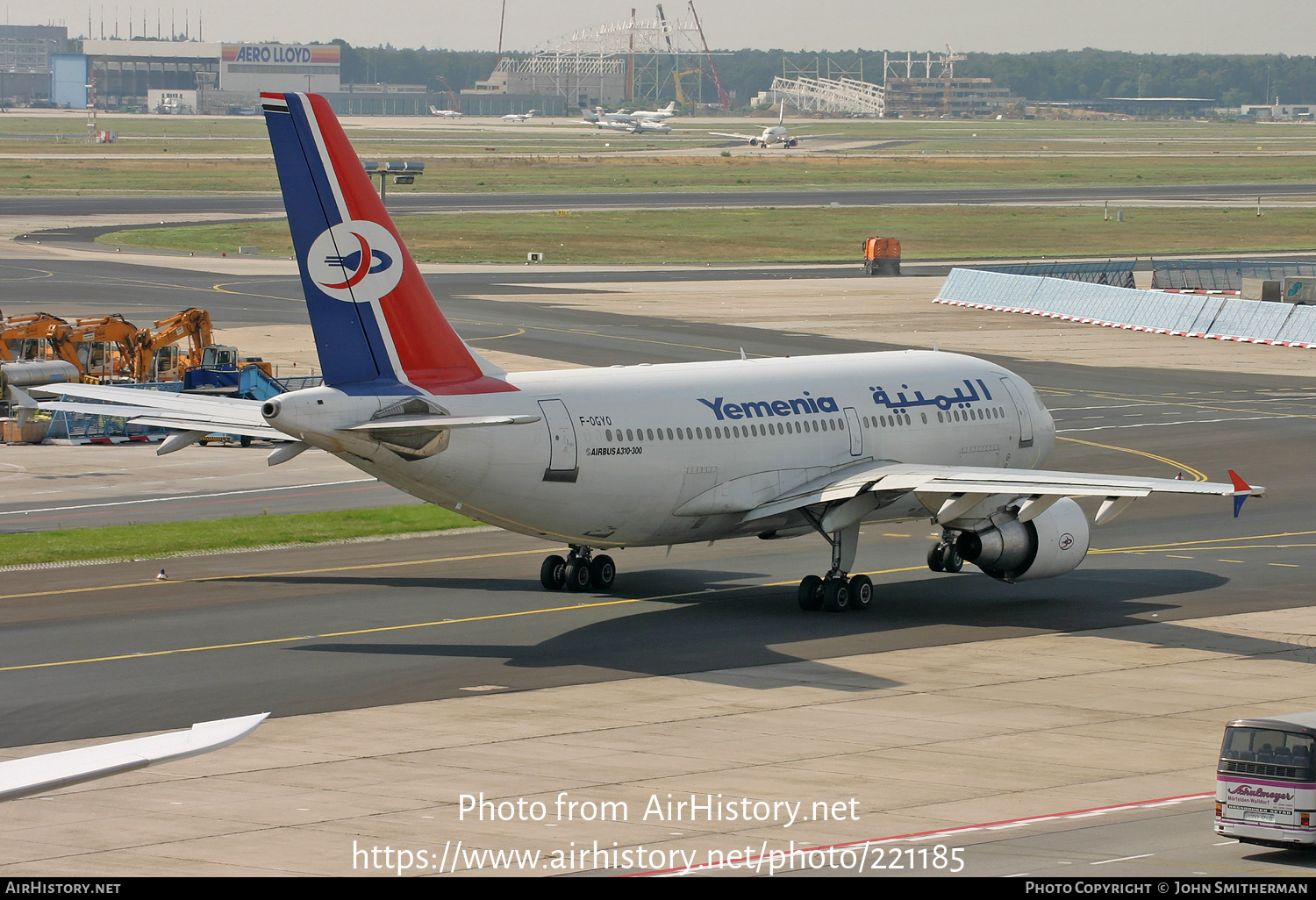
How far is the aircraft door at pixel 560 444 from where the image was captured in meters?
36.6

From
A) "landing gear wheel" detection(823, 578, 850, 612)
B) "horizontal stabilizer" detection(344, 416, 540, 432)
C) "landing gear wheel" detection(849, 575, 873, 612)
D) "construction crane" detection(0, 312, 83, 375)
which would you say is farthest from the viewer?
"construction crane" detection(0, 312, 83, 375)

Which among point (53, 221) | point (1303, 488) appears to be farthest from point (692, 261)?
point (1303, 488)

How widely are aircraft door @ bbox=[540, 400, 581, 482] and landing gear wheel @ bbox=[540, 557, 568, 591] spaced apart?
5558 mm

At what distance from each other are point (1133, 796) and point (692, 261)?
113410 millimetres

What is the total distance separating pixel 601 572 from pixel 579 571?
0.57 metres

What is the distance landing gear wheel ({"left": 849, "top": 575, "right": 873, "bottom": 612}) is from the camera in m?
40.1

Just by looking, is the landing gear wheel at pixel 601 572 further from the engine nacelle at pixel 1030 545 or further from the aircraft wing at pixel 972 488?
the engine nacelle at pixel 1030 545

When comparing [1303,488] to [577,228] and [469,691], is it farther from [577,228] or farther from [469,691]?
[577,228]

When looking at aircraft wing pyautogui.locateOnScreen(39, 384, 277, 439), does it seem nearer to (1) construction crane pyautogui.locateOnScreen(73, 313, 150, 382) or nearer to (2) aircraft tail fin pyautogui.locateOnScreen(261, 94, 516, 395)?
(2) aircraft tail fin pyautogui.locateOnScreen(261, 94, 516, 395)

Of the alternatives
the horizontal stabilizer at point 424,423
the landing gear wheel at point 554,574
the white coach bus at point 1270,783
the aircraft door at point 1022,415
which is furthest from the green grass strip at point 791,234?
the white coach bus at point 1270,783

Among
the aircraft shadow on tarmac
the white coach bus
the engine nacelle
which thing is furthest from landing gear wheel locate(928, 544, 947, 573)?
the white coach bus

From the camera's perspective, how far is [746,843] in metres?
A: 22.6

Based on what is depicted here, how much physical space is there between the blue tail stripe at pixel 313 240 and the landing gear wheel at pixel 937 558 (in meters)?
15.1

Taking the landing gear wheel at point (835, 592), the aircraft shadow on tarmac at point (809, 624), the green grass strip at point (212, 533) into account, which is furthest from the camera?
the green grass strip at point (212, 533)
